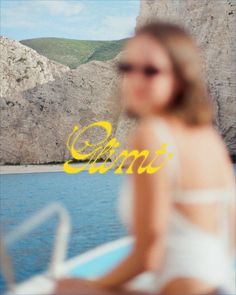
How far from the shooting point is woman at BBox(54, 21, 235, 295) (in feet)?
2.99

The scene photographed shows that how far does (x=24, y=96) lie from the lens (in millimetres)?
30828

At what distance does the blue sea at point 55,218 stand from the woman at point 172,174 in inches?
120

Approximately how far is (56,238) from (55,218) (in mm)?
9802

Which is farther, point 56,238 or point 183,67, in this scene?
point 56,238

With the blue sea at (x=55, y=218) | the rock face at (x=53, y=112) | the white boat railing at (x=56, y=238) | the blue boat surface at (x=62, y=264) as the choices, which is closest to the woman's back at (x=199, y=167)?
the blue boat surface at (x=62, y=264)

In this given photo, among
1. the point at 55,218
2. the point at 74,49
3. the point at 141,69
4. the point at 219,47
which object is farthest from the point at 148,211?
the point at 74,49

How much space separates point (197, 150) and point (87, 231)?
8.13 metres

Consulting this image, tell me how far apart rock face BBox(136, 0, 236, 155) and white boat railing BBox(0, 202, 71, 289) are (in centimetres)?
2237

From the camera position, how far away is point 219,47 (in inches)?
976

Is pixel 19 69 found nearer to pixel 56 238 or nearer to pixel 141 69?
pixel 56 238

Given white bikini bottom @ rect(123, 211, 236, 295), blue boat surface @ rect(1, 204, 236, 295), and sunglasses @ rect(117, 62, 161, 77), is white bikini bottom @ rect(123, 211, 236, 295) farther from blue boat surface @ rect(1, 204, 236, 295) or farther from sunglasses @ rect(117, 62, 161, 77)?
sunglasses @ rect(117, 62, 161, 77)

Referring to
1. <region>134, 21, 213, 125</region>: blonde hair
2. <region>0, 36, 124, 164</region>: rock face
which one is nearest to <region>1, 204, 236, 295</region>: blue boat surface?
<region>134, 21, 213, 125</region>: blonde hair

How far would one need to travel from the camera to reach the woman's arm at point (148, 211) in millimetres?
894

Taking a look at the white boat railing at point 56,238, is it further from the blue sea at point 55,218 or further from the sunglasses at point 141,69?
the blue sea at point 55,218
